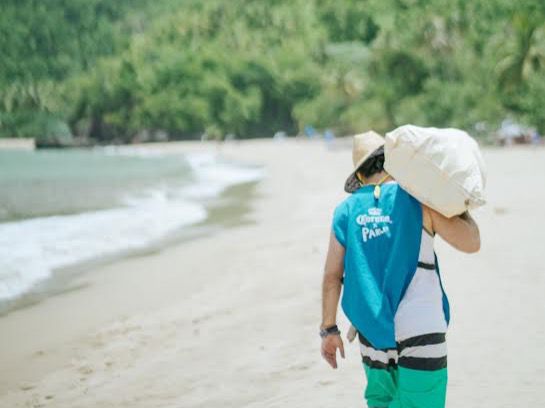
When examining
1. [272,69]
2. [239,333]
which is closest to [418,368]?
[239,333]

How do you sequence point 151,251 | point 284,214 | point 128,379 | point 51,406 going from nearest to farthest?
point 51,406 → point 128,379 → point 151,251 → point 284,214

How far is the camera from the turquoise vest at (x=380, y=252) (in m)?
2.19

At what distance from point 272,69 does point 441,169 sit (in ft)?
264

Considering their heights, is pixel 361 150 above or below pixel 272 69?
above

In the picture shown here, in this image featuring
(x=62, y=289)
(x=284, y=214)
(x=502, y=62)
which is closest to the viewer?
(x=62, y=289)

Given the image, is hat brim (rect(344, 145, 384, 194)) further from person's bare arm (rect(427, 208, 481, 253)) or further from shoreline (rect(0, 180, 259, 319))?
shoreline (rect(0, 180, 259, 319))

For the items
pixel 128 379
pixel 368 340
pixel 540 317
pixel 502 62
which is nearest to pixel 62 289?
pixel 128 379

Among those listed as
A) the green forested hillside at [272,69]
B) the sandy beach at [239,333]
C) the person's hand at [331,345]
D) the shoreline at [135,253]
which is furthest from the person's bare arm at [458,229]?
the green forested hillside at [272,69]

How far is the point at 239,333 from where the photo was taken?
496 cm

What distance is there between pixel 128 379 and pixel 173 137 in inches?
3133

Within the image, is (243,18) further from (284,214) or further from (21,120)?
(284,214)

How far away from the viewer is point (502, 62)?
33.2m

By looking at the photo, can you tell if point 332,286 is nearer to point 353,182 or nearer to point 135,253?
point 353,182

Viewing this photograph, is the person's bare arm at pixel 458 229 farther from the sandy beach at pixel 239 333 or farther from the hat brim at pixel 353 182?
the sandy beach at pixel 239 333
